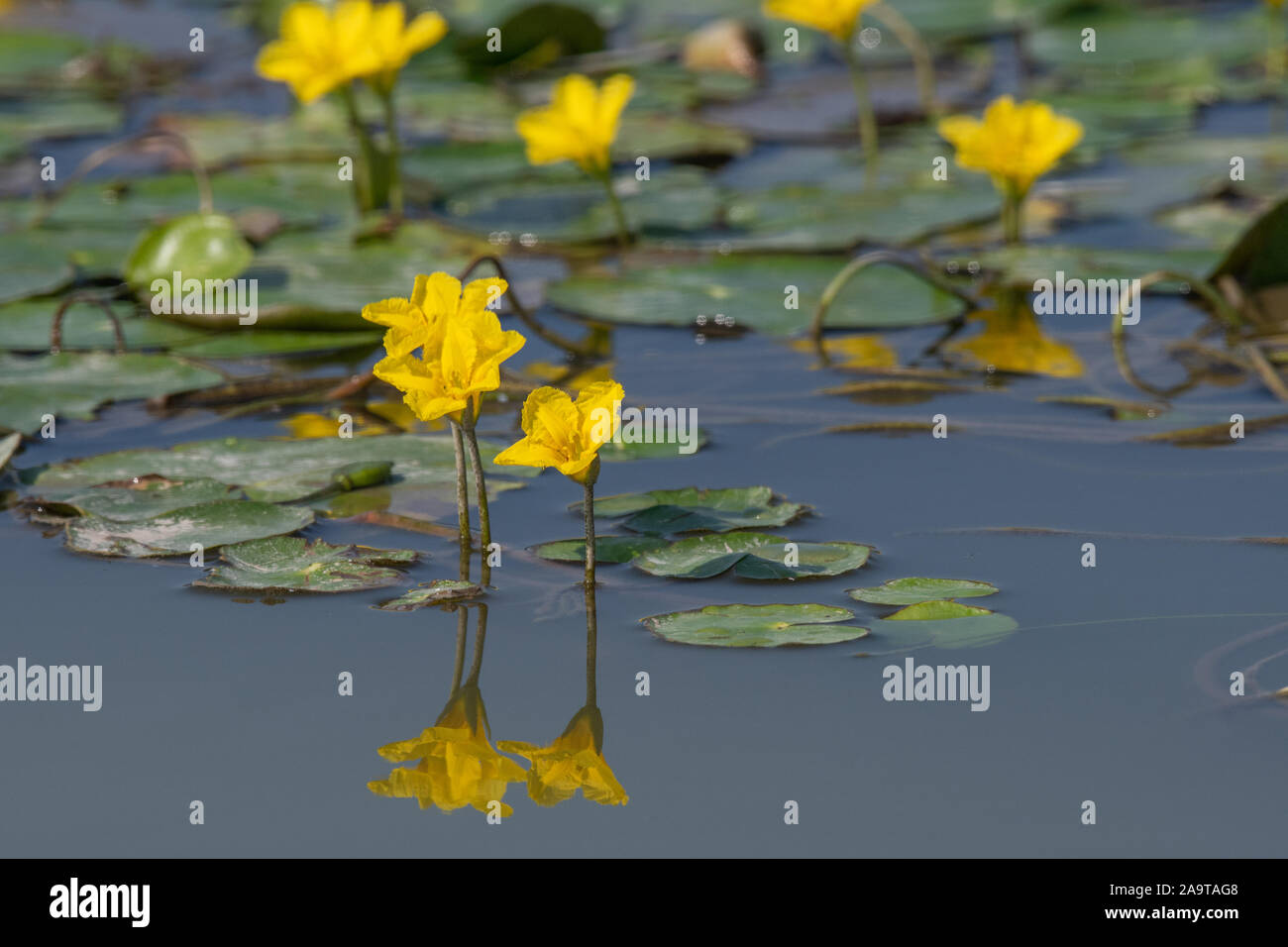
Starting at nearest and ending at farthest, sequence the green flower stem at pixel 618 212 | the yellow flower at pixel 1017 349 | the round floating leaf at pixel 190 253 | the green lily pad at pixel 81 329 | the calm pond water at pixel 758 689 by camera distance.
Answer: the calm pond water at pixel 758 689 → the yellow flower at pixel 1017 349 → the green lily pad at pixel 81 329 → the round floating leaf at pixel 190 253 → the green flower stem at pixel 618 212

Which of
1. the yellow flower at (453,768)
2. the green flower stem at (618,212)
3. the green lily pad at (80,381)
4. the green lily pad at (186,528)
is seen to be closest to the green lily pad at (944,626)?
the yellow flower at (453,768)

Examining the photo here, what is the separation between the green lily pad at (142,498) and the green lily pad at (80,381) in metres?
0.39

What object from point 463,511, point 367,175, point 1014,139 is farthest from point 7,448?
point 1014,139

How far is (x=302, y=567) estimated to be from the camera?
8.05 feet

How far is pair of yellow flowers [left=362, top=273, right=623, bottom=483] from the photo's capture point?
2211 mm

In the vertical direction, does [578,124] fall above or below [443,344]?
above

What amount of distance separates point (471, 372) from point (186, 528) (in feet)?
2.02

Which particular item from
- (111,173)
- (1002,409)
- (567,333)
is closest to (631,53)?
(111,173)

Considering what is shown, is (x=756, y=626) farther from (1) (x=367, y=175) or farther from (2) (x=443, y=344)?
(1) (x=367, y=175)

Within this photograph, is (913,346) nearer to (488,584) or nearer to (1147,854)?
(488,584)

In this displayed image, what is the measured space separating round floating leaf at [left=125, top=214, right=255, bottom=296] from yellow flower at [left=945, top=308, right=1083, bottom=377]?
5.30ft

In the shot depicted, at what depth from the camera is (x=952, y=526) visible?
8.51 ft

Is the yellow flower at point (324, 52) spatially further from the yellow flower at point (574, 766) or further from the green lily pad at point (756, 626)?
the yellow flower at point (574, 766)

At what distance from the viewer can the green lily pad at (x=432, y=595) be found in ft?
7.68
